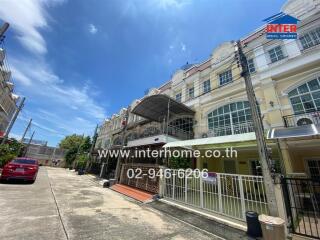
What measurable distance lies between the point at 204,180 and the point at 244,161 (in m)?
6.15

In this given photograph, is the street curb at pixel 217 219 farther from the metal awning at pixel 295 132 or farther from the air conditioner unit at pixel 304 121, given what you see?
the air conditioner unit at pixel 304 121

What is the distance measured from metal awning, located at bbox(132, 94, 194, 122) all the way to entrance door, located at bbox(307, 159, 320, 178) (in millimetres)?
8602

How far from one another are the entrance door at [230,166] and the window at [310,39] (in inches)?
355

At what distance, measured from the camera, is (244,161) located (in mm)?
11539

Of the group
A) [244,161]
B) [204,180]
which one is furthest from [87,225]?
[244,161]

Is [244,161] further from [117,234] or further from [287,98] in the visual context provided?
[117,234]

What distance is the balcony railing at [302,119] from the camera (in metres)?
8.13

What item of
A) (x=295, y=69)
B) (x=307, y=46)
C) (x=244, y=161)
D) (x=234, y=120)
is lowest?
(x=244, y=161)

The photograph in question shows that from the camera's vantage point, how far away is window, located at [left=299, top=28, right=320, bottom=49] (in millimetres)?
9766

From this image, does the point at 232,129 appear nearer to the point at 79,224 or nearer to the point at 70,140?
the point at 79,224

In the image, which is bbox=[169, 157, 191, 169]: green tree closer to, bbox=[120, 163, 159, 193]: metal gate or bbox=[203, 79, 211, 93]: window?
bbox=[120, 163, 159, 193]: metal gate

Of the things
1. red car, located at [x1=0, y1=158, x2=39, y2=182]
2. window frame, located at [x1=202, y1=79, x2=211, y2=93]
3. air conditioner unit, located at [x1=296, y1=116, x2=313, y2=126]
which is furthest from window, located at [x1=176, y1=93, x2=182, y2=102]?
red car, located at [x1=0, y1=158, x2=39, y2=182]

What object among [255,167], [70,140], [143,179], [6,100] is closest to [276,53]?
[255,167]

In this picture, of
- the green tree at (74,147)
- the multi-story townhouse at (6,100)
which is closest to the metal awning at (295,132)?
the green tree at (74,147)
